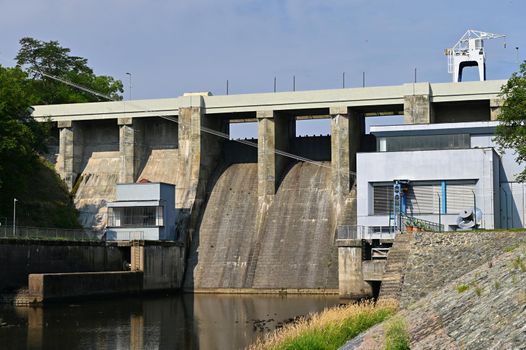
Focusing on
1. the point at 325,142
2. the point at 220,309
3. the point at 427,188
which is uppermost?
the point at 325,142

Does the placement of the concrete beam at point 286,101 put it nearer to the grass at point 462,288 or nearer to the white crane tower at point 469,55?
the white crane tower at point 469,55

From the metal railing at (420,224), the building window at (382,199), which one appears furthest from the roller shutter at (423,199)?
the building window at (382,199)

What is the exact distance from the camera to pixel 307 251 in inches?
2456

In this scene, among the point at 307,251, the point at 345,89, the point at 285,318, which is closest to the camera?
the point at 285,318

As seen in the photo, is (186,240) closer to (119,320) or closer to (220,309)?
(220,309)

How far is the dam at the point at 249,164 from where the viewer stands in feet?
207

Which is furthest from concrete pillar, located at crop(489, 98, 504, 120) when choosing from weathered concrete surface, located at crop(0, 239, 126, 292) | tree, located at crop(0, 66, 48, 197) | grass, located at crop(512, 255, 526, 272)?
grass, located at crop(512, 255, 526, 272)

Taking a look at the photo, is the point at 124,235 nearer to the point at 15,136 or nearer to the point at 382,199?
the point at 15,136

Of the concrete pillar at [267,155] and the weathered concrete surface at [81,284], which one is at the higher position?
the concrete pillar at [267,155]

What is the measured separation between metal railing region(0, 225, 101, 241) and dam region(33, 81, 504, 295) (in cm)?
523

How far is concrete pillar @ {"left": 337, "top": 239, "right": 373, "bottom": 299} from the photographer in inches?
2168

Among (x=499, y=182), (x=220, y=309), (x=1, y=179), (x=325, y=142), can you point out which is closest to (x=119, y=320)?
(x=220, y=309)

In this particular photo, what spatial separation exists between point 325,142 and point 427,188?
18026mm

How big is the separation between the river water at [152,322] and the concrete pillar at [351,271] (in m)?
1.13
